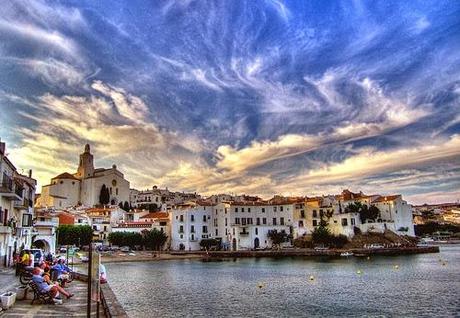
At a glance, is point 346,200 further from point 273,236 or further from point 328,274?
point 328,274

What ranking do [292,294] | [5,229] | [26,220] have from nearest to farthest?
[292,294] → [5,229] → [26,220]

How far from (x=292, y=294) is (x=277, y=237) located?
57706mm

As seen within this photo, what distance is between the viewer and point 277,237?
289 ft

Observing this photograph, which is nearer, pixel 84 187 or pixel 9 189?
pixel 9 189

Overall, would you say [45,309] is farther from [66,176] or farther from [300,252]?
[66,176]

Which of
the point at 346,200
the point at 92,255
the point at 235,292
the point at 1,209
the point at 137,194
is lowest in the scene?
the point at 235,292

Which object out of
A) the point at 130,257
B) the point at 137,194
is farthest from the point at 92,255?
the point at 137,194

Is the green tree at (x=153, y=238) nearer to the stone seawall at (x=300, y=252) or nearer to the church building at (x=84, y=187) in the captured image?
the stone seawall at (x=300, y=252)

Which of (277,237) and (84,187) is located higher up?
(84,187)

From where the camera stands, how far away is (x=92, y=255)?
33.1 feet

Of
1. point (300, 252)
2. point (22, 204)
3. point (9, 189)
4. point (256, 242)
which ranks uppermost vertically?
point (9, 189)

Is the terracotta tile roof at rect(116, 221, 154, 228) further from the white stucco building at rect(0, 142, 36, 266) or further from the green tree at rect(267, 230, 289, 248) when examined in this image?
the white stucco building at rect(0, 142, 36, 266)

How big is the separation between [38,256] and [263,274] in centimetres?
2437

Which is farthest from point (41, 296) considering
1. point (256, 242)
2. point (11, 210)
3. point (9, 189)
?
point (256, 242)
